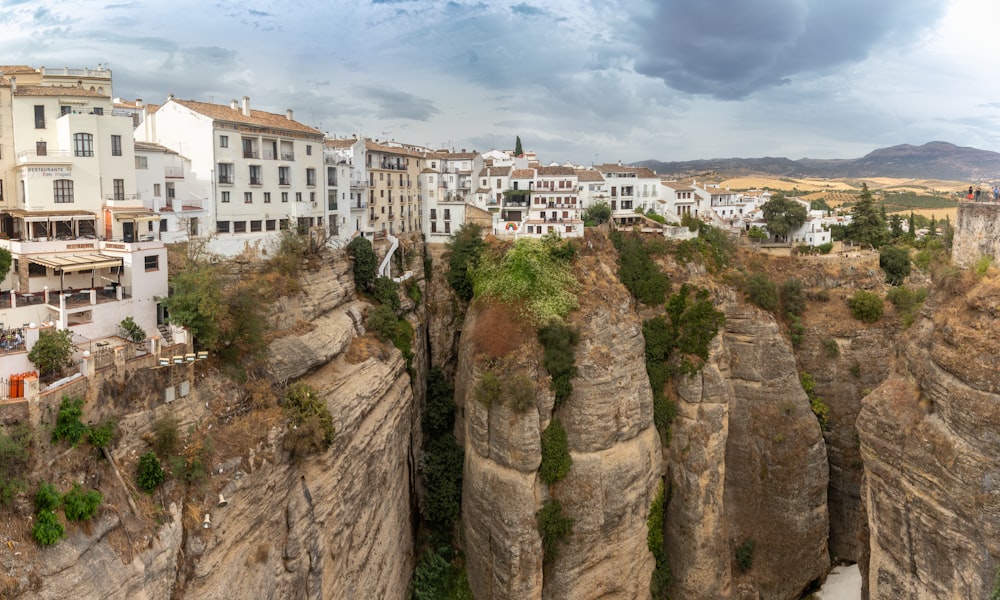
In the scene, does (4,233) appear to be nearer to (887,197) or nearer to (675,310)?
(675,310)

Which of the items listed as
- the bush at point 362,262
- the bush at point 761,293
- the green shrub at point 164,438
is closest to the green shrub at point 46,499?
the green shrub at point 164,438

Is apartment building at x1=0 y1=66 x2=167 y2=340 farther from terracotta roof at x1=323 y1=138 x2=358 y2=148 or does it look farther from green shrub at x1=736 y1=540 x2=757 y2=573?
green shrub at x1=736 y1=540 x2=757 y2=573

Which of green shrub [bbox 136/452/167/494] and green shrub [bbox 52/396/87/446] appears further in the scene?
green shrub [bbox 136/452/167/494]

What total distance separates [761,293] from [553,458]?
1624cm

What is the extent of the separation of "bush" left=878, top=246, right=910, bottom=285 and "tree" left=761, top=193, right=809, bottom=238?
6.32m

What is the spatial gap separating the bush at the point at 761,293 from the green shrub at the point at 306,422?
2532 centimetres

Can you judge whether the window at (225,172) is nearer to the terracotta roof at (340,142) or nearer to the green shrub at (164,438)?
the terracotta roof at (340,142)

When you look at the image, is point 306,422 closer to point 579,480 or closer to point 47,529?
point 47,529

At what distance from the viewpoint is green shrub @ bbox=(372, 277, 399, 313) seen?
3512cm

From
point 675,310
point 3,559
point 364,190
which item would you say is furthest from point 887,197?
point 3,559

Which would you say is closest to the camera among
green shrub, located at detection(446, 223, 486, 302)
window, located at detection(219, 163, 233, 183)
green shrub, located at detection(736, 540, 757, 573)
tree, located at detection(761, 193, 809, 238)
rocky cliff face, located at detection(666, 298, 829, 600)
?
window, located at detection(219, 163, 233, 183)

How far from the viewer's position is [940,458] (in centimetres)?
2044

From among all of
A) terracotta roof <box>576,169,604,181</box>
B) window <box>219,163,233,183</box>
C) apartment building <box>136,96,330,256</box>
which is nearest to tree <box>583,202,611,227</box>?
terracotta roof <box>576,169,604,181</box>

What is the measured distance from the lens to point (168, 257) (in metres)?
A: 25.7
